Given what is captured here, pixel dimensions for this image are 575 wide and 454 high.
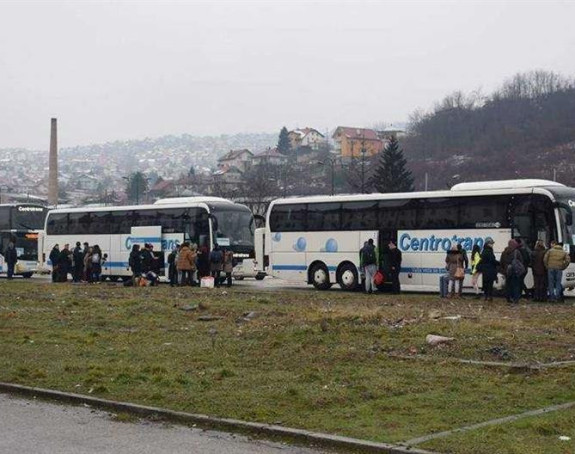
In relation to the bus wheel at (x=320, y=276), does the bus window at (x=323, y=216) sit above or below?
above

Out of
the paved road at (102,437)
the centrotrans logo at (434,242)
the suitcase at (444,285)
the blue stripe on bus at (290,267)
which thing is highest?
the centrotrans logo at (434,242)

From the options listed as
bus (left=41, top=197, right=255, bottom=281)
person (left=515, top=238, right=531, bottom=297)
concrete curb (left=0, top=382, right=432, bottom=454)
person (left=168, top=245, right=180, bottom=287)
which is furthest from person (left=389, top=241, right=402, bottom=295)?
concrete curb (left=0, top=382, right=432, bottom=454)

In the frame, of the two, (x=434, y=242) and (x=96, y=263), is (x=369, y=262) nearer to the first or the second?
(x=434, y=242)

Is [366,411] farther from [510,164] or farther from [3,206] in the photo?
[510,164]

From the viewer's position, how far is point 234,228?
37.8 m

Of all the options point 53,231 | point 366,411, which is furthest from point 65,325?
point 53,231

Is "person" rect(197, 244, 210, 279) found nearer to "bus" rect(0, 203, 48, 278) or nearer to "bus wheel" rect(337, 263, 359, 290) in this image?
"bus wheel" rect(337, 263, 359, 290)

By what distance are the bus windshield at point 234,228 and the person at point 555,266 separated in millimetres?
15518

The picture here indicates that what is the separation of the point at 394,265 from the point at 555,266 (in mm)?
6453

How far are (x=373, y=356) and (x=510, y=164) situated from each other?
9645 centimetres

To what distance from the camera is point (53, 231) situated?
150 ft

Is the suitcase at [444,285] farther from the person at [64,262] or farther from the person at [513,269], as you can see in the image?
the person at [64,262]

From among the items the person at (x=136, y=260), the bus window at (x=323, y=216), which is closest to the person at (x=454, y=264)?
the bus window at (x=323, y=216)

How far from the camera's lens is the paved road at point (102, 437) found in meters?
8.21
